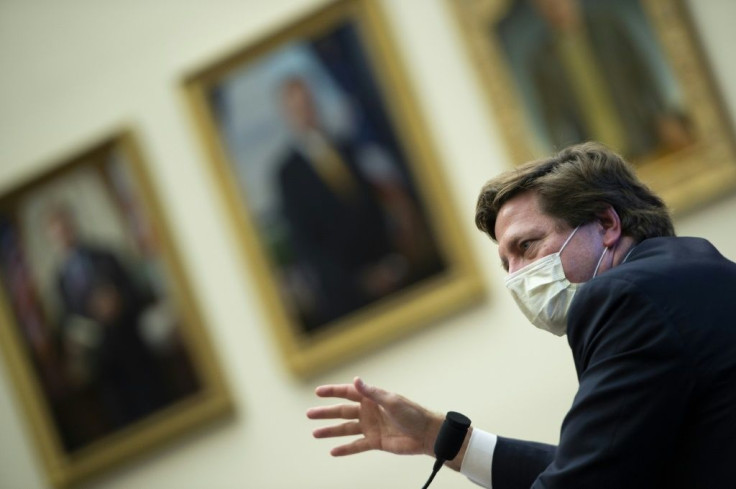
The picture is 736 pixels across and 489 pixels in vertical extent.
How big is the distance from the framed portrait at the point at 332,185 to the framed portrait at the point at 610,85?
0.68m

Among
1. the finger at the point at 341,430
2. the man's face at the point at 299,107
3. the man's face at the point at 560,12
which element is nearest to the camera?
the finger at the point at 341,430

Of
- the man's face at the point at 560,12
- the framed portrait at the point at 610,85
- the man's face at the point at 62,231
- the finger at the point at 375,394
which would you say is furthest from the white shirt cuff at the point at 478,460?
the man's face at the point at 62,231

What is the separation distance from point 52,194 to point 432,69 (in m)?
3.28

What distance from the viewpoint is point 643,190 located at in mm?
3641

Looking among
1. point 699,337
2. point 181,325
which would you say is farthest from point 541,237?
point 181,325

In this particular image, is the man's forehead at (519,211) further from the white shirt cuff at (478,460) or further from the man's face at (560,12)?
the man's face at (560,12)

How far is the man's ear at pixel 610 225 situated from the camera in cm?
351

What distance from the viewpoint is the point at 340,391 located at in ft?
13.1

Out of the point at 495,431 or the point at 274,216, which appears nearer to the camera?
the point at 495,431

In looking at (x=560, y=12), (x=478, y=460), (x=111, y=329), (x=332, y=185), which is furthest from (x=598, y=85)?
(x=111, y=329)

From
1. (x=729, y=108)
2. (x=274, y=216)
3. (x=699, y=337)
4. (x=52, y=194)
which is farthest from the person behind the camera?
(x=52, y=194)

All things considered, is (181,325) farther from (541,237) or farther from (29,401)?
(541,237)

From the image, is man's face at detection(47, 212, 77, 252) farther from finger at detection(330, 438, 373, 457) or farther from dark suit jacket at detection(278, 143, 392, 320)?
finger at detection(330, 438, 373, 457)

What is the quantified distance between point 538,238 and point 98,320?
5.28 m
